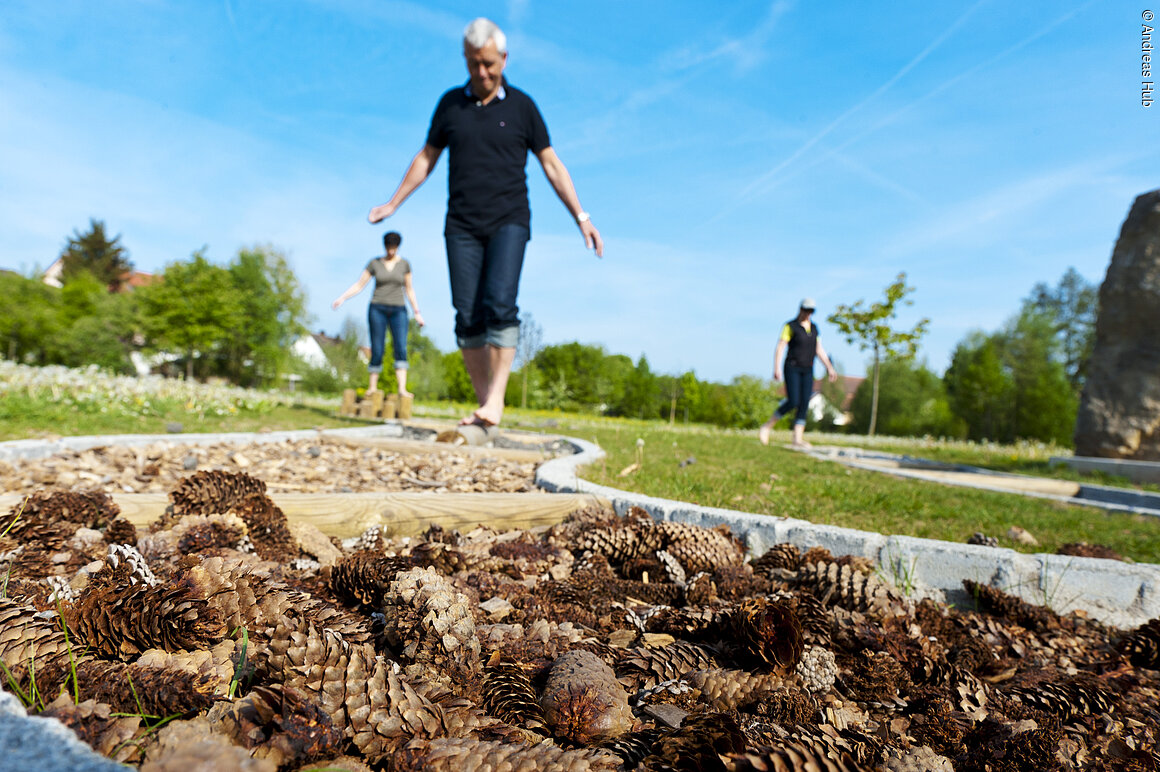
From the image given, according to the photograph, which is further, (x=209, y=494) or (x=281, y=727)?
(x=209, y=494)

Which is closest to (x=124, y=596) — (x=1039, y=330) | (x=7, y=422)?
(x=7, y=422)

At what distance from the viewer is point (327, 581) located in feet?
5.65

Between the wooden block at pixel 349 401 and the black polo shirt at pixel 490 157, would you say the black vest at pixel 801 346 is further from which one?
the wooden block at pixel 349 401

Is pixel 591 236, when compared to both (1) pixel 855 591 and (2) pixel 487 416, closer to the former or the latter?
(2) pixel 487 416

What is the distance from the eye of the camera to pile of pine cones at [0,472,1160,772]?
0.97 m

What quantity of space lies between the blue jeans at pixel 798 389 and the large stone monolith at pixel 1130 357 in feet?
15.7

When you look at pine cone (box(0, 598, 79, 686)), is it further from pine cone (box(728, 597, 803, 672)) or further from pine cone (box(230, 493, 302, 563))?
pine cone (box(728, 597, 803, 672))

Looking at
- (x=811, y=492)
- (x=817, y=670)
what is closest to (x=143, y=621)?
(x=817, y=670)

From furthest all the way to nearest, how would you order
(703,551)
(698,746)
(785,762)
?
(703,551)
(698,746)
(785,762)

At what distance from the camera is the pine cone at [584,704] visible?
1146mm

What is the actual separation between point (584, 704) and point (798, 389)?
1061 cm

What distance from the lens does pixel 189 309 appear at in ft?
101

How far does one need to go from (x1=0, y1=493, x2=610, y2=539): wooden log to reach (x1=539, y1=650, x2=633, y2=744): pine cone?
142 cm

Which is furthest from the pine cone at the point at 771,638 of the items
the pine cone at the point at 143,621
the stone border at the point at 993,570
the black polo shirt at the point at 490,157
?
the black polo shirt at the point at 490,157
